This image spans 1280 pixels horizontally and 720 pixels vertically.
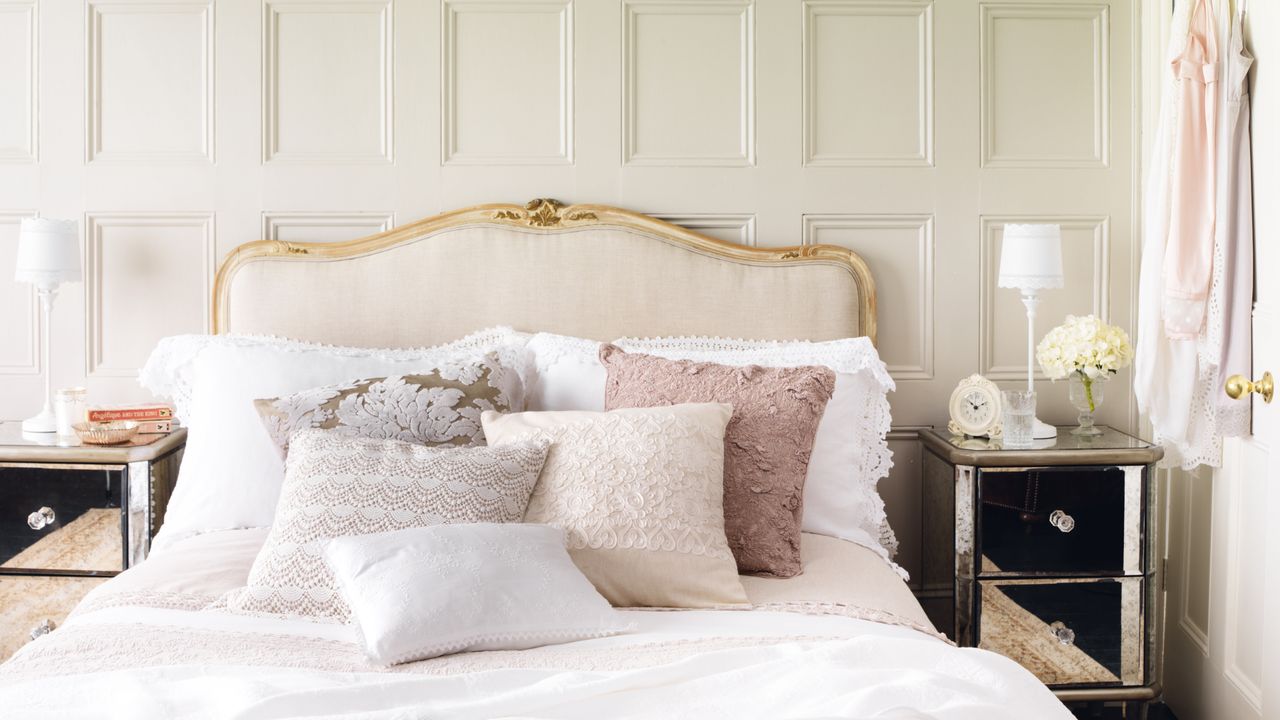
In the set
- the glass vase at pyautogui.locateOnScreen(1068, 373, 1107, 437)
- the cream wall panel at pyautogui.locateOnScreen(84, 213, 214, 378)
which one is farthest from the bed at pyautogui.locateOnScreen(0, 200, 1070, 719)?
the glass vase at pyautogui.locateOnScreen(1068, 373, 1107, 437)

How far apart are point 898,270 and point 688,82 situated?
2.71 ft

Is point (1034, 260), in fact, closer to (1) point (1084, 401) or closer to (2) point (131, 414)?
(1) point (1084, 401)

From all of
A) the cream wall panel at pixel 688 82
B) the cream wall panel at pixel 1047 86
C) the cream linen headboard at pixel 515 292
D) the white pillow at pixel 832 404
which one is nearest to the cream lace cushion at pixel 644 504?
the white pillow at pixel 832 404

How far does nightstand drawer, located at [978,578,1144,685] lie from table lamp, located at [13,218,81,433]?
8.20ft

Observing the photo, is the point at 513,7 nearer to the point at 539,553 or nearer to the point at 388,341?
the point at 388,341

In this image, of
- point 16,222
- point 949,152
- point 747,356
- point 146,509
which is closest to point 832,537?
point 747,356

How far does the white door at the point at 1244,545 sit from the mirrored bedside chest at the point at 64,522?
2.63 metres

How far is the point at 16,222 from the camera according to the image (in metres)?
2.97

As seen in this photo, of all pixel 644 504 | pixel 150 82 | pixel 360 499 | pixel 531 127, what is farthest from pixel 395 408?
pixel 150 82

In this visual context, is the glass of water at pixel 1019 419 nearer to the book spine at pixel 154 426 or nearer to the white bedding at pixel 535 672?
the white bedding at pixel 535 672

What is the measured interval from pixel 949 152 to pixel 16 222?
2723 millimetres

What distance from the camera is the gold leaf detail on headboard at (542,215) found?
2908mm

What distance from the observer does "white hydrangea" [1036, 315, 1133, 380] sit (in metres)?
2.72

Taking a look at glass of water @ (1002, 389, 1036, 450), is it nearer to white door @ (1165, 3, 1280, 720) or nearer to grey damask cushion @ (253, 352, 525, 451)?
white door @ (1165, 3, 1280, 720)
